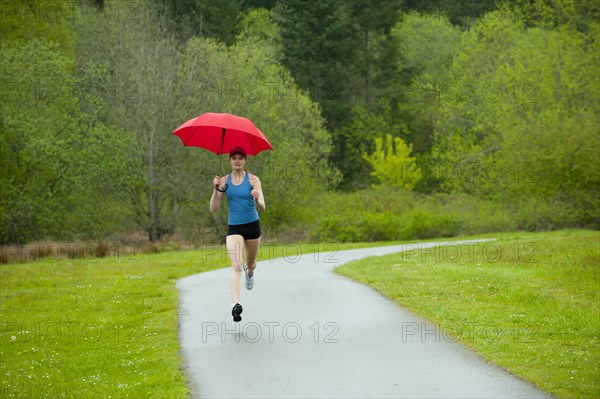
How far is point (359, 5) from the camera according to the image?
2367 inches

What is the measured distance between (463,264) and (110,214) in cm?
2083

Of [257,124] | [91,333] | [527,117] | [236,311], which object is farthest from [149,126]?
[236,311]

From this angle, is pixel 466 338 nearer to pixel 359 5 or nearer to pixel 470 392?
pixel 470 392

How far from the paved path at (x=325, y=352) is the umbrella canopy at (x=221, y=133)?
265 cm

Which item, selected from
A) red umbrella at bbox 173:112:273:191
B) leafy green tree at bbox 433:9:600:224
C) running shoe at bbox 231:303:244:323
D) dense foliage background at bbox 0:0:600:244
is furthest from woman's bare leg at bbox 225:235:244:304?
leafy green tree at bbox 433:9:600:224

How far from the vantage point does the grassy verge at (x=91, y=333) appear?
8352 millimetres

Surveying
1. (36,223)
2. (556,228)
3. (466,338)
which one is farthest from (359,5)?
(466,338)

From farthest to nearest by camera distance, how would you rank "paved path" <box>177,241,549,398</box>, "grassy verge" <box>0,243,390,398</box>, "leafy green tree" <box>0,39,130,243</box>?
"leafy green tree" <box>0,39,130,243</box> < "grassy verge" <box>0,243,390,398</box> < "paved path" <box>177,241,549,398</box>

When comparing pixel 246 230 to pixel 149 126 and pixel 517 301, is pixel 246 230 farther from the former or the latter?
pixel 149 126

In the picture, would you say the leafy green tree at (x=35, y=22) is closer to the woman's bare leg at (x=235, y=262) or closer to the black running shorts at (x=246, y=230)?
the black running shorts at (x=246, y=230)

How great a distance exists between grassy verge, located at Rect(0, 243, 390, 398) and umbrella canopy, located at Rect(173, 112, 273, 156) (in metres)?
2.82

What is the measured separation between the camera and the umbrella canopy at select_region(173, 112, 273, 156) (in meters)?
10.6

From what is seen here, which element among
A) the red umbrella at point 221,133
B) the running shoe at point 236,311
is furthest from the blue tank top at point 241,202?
the running shoe at point 236,311

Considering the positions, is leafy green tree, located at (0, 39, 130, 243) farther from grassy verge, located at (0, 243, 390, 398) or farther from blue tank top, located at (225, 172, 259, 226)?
blue tank top, located at (225, 172, 259, 226)
